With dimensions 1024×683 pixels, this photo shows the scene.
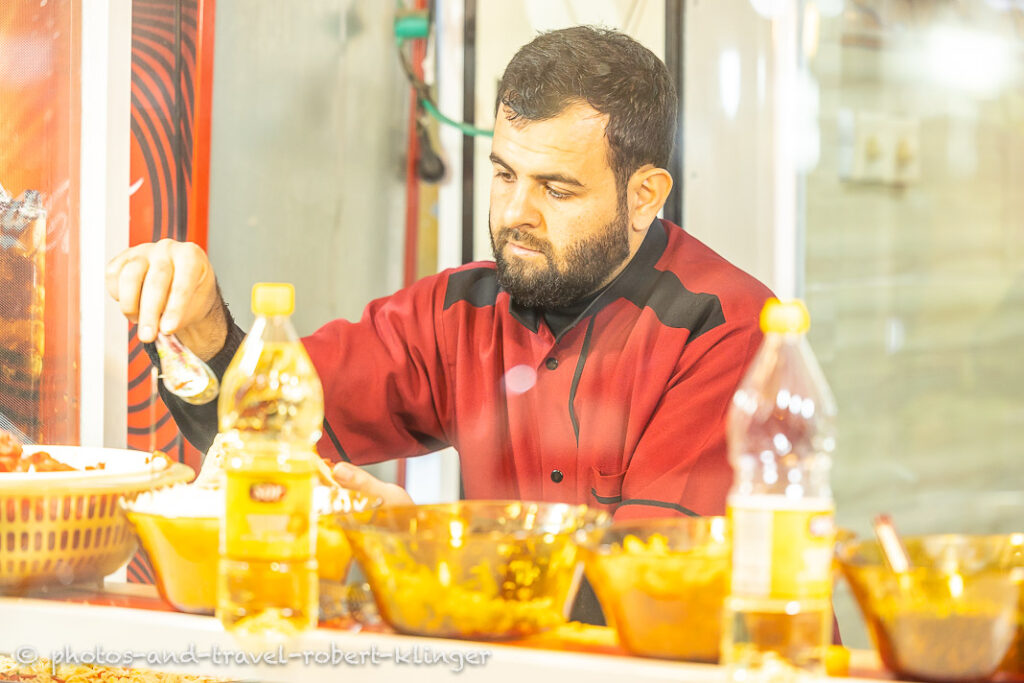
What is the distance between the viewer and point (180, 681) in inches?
43.9

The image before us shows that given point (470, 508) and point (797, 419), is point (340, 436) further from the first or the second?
point (797, 419)

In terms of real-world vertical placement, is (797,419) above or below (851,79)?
below

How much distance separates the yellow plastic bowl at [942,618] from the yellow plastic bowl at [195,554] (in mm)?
417

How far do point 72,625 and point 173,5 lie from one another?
1.13m

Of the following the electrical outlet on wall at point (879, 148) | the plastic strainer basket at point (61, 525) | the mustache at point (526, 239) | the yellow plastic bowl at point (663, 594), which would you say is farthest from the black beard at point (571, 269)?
the yellow plastic bowl at point (663, 594)

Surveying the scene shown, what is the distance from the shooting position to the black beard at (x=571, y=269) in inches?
60.7

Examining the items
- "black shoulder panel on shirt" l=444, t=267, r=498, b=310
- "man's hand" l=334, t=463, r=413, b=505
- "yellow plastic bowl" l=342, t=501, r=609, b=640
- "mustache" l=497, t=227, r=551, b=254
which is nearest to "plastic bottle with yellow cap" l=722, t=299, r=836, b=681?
"yellow plastic bowl" l=342, t=501, r=609, b=640

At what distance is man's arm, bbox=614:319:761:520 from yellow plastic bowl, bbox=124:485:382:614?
1.54 feet

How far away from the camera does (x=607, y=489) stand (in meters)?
1.51

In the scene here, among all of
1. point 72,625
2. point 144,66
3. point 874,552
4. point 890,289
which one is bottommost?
point 72,625

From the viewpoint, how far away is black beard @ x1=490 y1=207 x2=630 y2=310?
1.54 meters

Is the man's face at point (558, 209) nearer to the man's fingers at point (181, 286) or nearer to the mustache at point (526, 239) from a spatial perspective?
the mustache at point (526, 239)

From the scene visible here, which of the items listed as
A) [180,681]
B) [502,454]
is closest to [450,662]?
[180,681]

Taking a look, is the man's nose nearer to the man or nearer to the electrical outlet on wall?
the man
